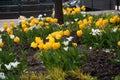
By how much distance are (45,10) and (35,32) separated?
52.8 feet

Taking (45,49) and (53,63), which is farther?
(45,49)

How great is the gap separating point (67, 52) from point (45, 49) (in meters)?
0.37

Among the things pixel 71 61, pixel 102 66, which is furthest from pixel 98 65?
pixel 71 61

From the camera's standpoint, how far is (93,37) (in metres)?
6.67

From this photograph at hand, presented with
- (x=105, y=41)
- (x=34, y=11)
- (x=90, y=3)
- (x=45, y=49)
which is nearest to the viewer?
(x=45, y=49)

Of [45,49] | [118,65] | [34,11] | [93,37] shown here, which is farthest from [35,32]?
[34,11]

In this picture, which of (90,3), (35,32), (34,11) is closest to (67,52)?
(35,32)

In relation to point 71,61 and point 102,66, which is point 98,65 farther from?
point 71,61

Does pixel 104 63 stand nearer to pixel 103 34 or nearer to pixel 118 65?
pixel 118 65

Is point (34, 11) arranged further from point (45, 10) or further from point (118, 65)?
point (118, 65)

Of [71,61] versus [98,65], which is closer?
[71,61]

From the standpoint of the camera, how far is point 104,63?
538cm

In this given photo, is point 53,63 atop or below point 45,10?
atop

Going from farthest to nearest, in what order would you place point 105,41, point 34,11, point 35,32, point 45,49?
point 34,11 < point 35,32 < point 105,41 < point 45,49
